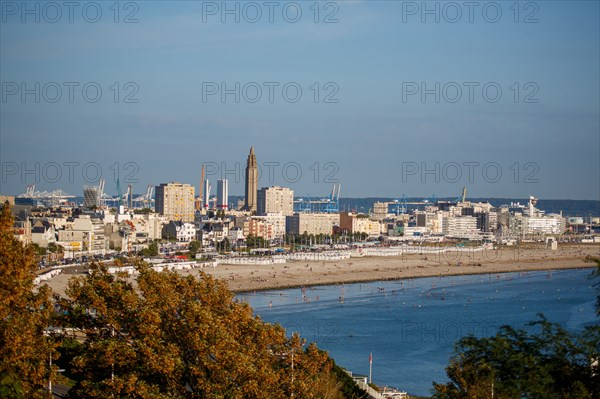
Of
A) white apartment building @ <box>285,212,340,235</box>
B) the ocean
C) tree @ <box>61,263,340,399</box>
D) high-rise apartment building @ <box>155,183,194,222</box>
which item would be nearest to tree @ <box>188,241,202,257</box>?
the ocean

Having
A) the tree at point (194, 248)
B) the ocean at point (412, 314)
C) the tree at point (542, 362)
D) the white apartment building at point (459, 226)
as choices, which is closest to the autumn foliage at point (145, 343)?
the tree at point (542, 362)

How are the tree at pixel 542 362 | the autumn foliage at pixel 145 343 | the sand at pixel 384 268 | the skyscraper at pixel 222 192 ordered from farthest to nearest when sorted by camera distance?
the skyscraper at pixel 222 192, the sand at pixel 384 268, the autumn foliage at pixel 145 343, the tree at pixel 542 362

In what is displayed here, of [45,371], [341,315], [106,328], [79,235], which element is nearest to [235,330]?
[106,328]

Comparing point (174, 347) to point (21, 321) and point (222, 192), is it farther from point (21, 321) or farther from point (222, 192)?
point (222, 192)

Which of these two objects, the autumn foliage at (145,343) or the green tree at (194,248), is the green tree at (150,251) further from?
the autumn foliage at (145,343)

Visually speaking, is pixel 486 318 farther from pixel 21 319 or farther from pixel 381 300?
pixel 21 319
